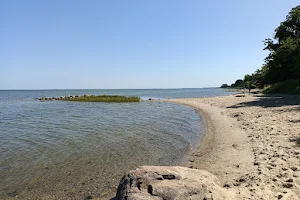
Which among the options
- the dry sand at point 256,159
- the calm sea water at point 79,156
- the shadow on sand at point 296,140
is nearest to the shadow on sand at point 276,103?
the dry sand at point 256,159

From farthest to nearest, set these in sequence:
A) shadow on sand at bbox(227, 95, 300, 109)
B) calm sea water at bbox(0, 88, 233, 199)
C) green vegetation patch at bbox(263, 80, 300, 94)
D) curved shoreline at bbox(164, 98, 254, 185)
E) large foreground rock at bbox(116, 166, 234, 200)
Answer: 1. green vegetation patch at bbox(263, 80, 300, 94)
2. shadow on sand at bbox(227, 95, 300, 109)
3. curved shoreline at bbox(164, 98, 254, 185)
4. calm sea water at bbox(0, 88, 233, 199)
5. large foreground rock at bbox(116, 166, 234, 200)

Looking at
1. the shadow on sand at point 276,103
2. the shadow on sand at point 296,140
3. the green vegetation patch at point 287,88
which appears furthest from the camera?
the green vegetation patch at point 287,88

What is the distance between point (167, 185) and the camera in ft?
19.3

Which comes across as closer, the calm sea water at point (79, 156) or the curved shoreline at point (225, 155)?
the calm sea water at point (79, 156)

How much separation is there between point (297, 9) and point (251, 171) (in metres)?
55.5

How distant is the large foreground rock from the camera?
5.60 metres

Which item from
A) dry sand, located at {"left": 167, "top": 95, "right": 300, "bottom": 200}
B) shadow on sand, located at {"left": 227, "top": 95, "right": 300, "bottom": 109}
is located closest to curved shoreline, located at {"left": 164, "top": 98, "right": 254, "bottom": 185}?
dry sand, located at {"left": 167, "top": 95, "right": 300, "bottom": 200}

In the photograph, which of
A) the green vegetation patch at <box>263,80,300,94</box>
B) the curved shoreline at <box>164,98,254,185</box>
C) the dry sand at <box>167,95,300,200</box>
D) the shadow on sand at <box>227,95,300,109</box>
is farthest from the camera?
the green vegetation patch at <box>263,80,300,94</box>

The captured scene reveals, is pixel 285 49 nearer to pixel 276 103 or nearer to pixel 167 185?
pixel 276 103

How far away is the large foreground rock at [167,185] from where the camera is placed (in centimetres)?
560

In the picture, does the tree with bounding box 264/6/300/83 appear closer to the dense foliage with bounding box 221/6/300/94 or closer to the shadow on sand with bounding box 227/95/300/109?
the dense foliage with bounding box 221/6/300/94

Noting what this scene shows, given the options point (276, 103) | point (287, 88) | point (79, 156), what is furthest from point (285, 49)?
point (79, 156)

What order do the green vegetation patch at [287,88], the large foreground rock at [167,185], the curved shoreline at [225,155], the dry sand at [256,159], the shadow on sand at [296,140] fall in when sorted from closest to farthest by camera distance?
the large foreground rock at [167,185]
the dry sand at [256,159]
the curved shoreline at [225,155]
the shadow on sand at [296,140]
the green vegetation patch at [287,88]

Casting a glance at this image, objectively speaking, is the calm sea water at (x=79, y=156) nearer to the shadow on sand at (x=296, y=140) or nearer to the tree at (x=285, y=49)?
the shadow on sand at (x=296, y=140)
